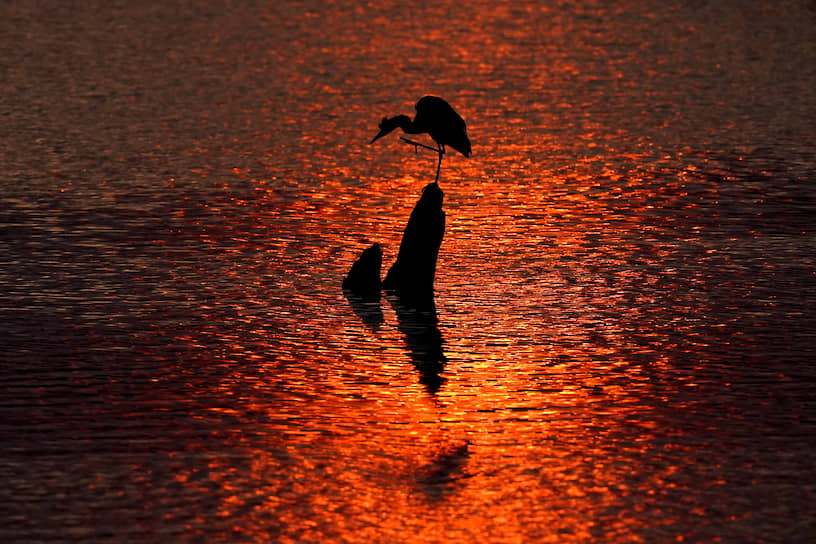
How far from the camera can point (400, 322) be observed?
2205 cm

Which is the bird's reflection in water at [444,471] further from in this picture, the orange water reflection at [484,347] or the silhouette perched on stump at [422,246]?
the silhouette perched on stump at [422,246]

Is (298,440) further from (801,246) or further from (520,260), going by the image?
(801,246)

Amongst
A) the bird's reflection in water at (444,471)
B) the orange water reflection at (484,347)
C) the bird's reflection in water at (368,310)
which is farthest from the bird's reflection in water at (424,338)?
the bird's reflection in water at (444,471)

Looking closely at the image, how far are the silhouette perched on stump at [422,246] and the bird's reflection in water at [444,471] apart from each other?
25.0 feet

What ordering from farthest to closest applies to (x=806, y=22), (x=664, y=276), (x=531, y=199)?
(x=806, y=22)
(x=531, y=199)
(x=664, y=276)

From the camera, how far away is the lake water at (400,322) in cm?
1485

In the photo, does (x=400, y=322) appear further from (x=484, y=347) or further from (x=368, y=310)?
(x=484, y=347)

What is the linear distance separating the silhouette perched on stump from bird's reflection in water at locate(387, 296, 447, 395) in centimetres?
37

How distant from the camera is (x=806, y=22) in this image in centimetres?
7625

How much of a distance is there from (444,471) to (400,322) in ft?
22.1

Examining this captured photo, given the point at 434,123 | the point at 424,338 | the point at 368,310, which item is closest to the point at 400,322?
the point at 368,310

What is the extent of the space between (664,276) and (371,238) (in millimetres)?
5764

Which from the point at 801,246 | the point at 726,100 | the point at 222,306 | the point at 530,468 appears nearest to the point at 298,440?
the point at 530,468

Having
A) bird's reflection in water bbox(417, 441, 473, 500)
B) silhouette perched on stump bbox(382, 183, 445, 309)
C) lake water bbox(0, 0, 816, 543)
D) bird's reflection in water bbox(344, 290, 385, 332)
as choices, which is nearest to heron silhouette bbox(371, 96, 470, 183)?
silhouette perched on stump bbox(382, 183, 445, 309)
